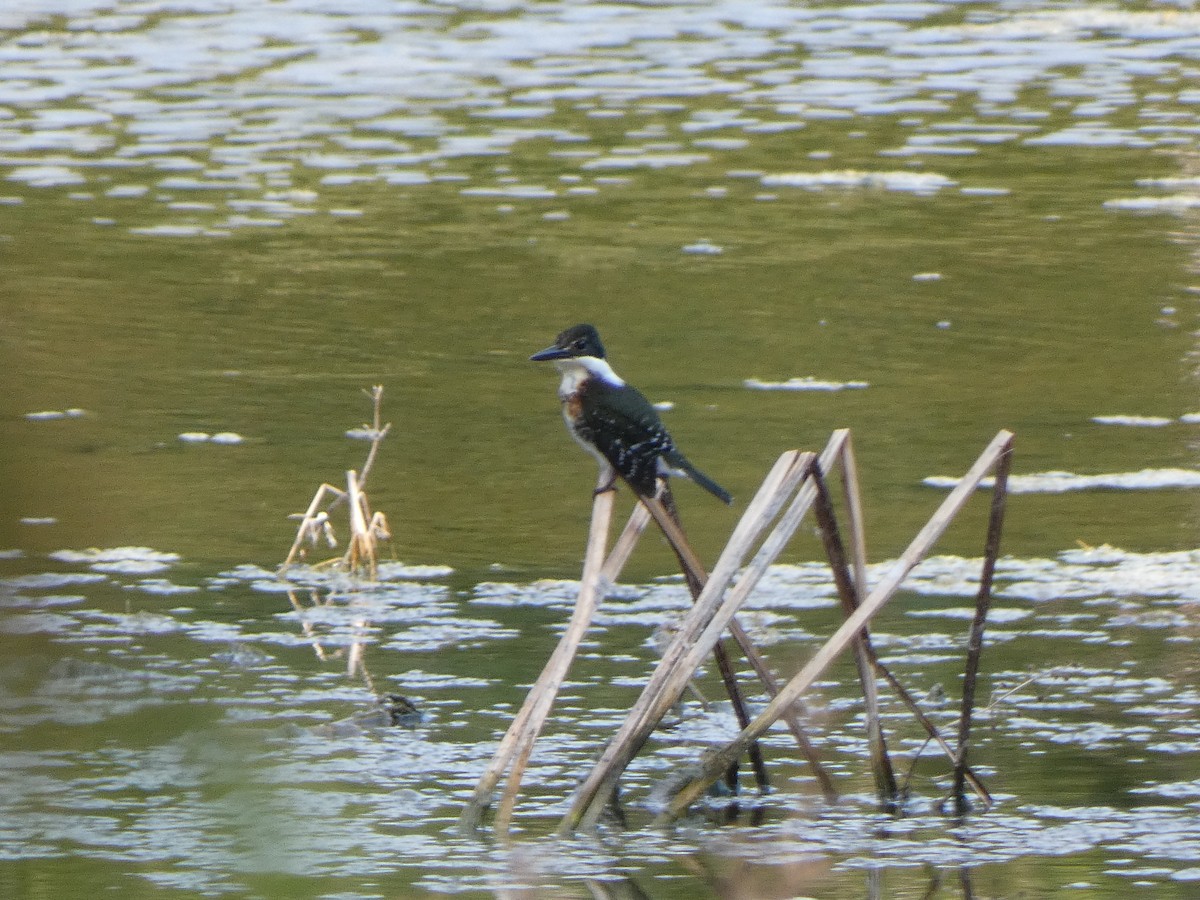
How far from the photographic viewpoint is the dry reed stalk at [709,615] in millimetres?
4527

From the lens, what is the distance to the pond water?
Result: 4.68 m

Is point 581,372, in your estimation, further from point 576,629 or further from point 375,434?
point 375,434

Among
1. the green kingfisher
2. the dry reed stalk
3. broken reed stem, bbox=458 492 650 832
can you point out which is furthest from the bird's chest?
the dry reed stalk

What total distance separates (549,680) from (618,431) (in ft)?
1.87

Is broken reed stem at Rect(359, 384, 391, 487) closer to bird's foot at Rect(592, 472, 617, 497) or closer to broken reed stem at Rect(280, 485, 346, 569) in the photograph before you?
broken reed stem at Rect(280, 485, 346, 569)

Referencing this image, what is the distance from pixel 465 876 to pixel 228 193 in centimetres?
964

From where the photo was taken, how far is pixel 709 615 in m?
4.55

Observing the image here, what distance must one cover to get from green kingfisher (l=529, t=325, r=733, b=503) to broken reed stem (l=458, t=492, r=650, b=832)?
0.09 m

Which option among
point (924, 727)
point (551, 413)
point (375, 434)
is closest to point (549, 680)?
point (924, 727)

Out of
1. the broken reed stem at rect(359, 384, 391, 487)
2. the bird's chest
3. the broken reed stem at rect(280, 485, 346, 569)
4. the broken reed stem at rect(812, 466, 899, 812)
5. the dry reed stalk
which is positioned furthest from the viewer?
the broken reed stem at rect(280, 485, 346, 569)

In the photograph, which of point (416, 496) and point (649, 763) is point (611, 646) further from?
point (416, 496)

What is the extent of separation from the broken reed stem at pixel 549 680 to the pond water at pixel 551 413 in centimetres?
11

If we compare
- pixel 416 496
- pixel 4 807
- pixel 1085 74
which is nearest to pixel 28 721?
pixel 4 807

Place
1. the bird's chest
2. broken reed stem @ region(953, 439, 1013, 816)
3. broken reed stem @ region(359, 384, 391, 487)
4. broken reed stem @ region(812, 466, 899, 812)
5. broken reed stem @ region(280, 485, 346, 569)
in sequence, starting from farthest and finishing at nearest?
1. broken reed stem @ region(280, 485, 346, 569)
2. broken reed stem @ region(359, 384, 391, 487)
3. the bird's chest
4. broken reed stem @ region(953, 439, 1013, 816)
5. broken reed stem @ region(812, 466, 899, 812)
